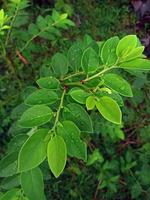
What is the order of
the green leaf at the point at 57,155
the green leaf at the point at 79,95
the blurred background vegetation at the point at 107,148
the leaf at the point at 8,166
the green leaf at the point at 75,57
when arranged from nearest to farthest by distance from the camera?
1. the green leaf at the point at 57,155
2. the green leaf at the point at 79,95
3. the leaf at the point at 8,166
4. the green leaf at the point at 75,57
5. the blurred background vegetation at the point at 107,148

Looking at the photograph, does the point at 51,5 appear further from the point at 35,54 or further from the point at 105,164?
the point at 105,164

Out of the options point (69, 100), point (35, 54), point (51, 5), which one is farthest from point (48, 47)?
point (69, 100)

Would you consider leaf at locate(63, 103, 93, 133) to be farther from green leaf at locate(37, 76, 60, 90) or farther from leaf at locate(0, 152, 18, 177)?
leaf at locate(0, 152, 18, 177)

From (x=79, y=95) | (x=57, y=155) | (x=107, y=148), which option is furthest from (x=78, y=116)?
(x=107, y=148)

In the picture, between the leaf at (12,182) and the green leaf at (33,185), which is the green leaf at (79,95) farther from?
the leaf at (12,182)

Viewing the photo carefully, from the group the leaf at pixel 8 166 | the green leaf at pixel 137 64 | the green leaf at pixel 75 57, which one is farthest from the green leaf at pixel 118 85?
the leaf at pixel 8 166

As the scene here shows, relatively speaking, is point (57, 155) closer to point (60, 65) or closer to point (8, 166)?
point (8, 166)
